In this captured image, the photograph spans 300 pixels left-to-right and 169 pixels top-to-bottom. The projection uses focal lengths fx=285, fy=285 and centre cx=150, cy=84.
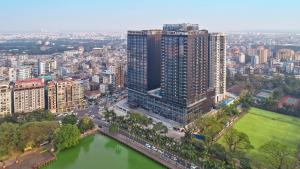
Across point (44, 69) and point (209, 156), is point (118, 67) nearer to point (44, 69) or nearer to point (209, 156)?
point (44, 69)

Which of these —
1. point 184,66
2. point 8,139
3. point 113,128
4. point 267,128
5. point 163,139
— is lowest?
point 267,128

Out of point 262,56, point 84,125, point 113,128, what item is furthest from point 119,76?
point 262,56

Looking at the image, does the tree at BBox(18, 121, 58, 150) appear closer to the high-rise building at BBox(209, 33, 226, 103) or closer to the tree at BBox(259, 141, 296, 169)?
the tree at BBox(259, 141, 296, 169)

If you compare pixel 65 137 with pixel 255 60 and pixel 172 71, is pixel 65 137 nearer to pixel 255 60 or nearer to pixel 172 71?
pixel 172 71

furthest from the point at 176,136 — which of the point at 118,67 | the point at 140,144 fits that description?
the point at 118,67

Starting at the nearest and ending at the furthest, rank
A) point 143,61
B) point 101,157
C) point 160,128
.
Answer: point 101,157
point 160,128
point 143,61

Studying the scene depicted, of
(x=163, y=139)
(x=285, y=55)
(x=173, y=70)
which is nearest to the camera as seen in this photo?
(x=163, y=139)
